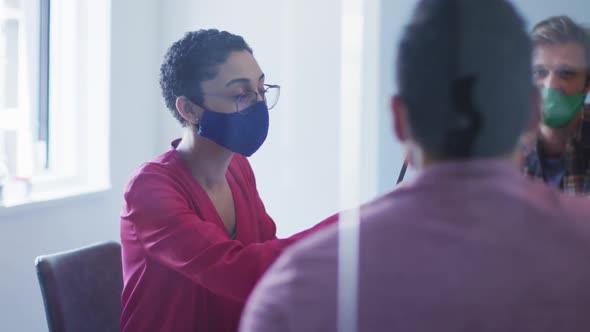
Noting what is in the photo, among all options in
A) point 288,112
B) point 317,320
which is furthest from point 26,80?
point 317,320

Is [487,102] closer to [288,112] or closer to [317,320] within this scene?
[317,320]

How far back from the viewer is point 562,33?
0.56 metres

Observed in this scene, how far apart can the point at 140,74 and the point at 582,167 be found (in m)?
1.50

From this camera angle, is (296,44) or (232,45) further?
(296,44)

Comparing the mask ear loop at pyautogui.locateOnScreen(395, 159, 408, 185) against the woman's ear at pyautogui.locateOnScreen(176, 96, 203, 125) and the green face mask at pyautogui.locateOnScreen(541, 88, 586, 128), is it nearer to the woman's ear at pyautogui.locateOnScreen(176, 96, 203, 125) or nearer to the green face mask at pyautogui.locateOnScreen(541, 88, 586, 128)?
the green face mask at pyautogui.locateOnScreen(541, 88, 586, 128)

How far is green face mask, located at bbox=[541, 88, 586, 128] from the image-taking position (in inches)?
20.0

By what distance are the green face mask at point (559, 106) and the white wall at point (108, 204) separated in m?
1.34

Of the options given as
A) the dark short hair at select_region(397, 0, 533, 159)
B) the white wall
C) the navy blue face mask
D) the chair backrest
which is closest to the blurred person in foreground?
the dark short hair at select_region(397, 0, 533, 159)

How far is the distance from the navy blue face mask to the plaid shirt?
44cm

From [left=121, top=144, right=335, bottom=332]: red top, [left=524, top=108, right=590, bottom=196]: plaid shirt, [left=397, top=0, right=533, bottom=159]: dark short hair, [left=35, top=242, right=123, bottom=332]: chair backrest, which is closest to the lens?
[left=397, top=0, right=533, bottom=159]: dark short hair

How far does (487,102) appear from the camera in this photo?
1.36ft

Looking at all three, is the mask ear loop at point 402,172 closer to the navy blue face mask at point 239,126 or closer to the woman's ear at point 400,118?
the woman's ear at point 400,118

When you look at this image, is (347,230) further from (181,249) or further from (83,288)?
(83,288)

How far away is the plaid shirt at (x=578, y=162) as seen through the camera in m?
0.53
